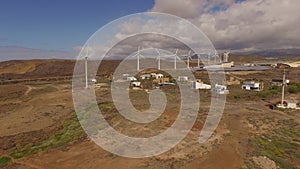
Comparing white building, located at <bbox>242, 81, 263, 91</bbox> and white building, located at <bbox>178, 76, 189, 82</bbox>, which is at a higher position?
white building, located at <bbox>178, 76, 189, 82</bbox>

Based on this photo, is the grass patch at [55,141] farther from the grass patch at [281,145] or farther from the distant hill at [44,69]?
the distant hill at [44,69]

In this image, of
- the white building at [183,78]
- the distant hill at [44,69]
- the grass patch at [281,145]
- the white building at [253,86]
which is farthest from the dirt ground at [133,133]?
the distant hill at [44,69]

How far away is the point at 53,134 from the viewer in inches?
838

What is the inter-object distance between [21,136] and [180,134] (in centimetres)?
1300

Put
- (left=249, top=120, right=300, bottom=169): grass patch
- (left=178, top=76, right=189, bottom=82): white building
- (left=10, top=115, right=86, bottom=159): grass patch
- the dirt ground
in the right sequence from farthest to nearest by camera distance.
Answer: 1. (left=178, top=76, right=189, bottom=82): white building
2. (left=10, top=115, right=86, bottom=159): grass patch
3. (left=249, top=120, right=300, bottom=169): grass patch
4. the dirt ground

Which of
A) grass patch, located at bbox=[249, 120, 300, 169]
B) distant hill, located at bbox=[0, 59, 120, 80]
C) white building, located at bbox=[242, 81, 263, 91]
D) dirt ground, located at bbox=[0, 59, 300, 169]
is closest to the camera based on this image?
dirt ground, located at bbox=[0, 59, 300, 169]

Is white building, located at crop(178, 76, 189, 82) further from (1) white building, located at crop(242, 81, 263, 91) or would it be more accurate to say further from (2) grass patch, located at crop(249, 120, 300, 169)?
(2) grass patch, located at crop(249, 120, 300, 169)

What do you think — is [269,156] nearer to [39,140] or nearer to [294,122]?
[294,122]

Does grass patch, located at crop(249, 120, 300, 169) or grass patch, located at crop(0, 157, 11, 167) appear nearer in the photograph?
grass patch, located at crop(249, 120, 300, 169)

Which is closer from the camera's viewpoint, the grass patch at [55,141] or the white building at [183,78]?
the grass patch at [55,141]

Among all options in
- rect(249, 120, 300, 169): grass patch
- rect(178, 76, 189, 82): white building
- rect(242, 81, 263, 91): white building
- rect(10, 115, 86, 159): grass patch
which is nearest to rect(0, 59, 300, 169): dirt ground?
rect(10, 115, 86, 159): grass patch

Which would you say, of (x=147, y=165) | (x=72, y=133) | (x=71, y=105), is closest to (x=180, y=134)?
(x=147, y=165)

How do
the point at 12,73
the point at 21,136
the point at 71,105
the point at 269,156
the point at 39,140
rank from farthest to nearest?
the point at 12,73, the point at 71,105, the point at 21,136, the point at 39,140, the point at 269,156

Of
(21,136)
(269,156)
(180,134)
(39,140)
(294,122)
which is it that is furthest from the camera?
(294,122)
